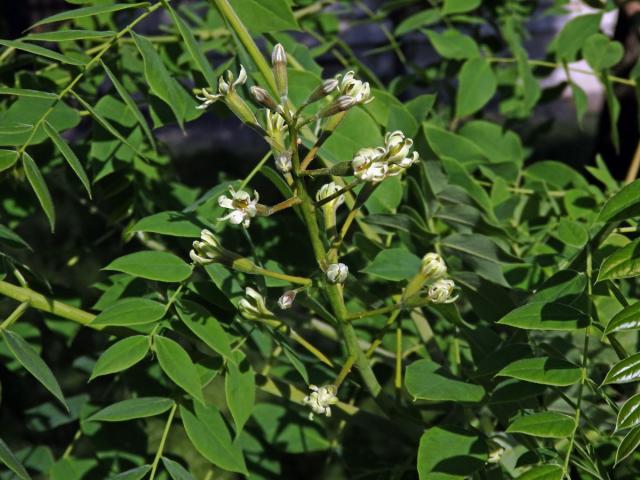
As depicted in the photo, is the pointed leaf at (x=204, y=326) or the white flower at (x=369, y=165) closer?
the white flower at (x=369, y=165)

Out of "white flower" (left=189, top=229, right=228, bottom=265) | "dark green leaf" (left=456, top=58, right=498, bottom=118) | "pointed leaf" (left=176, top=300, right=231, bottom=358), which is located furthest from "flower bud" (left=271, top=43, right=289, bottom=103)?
"dark green leaf" (left=456, top=58, right=498, bottom=118)

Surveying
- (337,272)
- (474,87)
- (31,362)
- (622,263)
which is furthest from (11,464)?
(474,87)

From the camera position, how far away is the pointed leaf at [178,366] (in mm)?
741

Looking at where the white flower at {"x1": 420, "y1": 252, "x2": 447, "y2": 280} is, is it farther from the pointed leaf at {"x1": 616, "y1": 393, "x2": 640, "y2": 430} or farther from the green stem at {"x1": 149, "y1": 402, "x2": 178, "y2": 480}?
the green stem at {"x1": 149, "y1": 402, "x2": 178, "y2": 480}

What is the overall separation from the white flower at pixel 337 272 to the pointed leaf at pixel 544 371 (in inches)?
6.0

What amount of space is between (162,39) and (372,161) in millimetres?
569

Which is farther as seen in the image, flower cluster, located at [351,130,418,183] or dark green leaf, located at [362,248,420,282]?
dark green leaf, located at [362,248,420,282]

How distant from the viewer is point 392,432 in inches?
38.3

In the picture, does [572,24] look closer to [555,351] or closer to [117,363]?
[555,351]

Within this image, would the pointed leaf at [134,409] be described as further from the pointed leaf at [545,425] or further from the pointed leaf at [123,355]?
the pointed leaf at [545,425]

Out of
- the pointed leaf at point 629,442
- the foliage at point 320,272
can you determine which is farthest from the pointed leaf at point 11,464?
the pointed leaf at point 629,442

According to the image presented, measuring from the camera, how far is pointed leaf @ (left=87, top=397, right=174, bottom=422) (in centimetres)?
78

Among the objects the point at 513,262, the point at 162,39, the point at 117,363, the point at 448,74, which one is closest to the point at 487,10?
the point at 448,74

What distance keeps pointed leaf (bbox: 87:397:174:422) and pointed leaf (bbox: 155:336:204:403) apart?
0.21 ft
